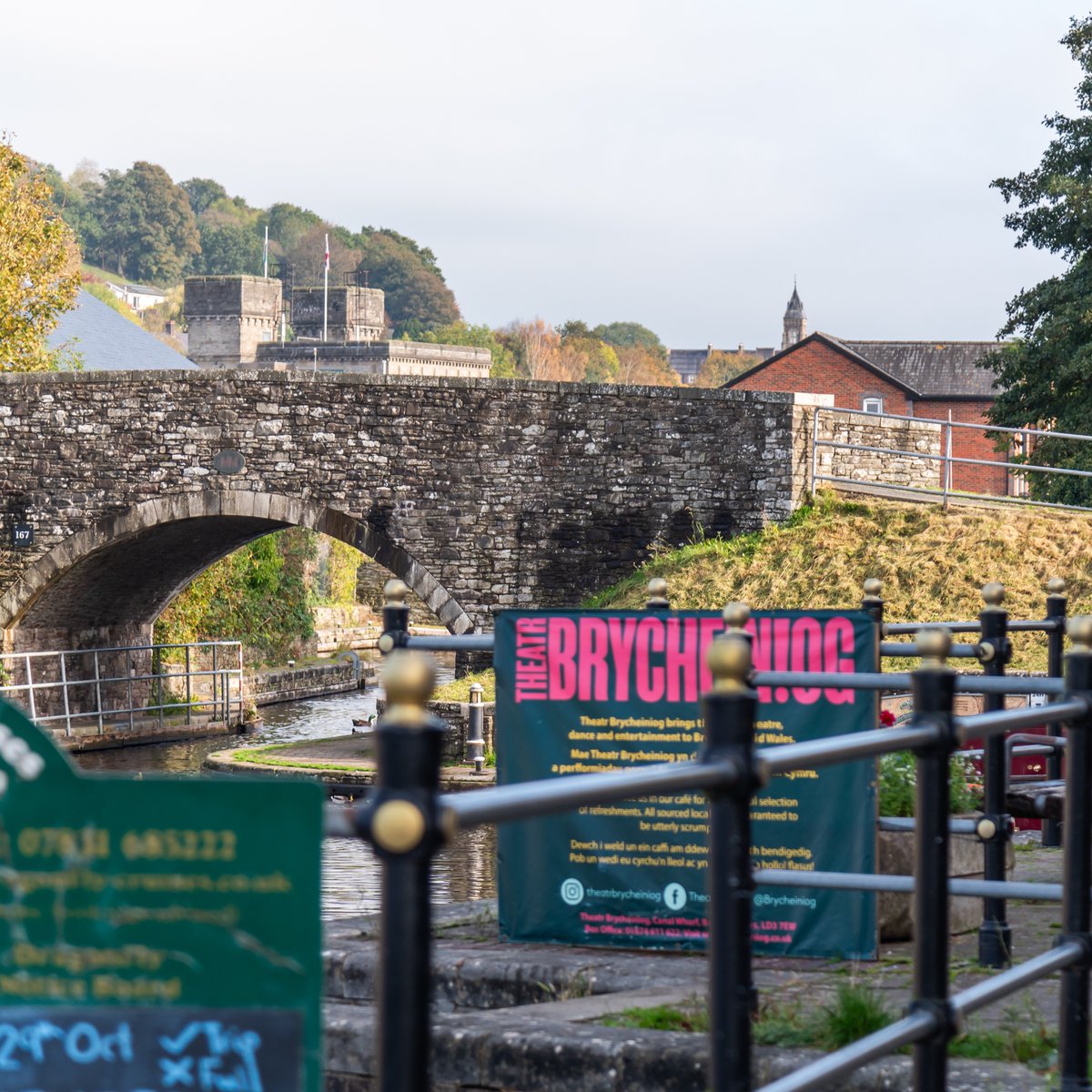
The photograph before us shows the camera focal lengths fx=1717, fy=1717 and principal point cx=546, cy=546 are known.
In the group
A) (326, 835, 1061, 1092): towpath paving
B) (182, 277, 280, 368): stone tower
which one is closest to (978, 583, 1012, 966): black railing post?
(326, 835, 1061, 1092): towpath paving

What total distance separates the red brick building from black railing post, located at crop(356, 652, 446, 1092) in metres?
52.8

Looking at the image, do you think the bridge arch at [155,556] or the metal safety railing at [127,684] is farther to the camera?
the metal safety railing at [127,684]

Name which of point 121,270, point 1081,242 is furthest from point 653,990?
point 121,270

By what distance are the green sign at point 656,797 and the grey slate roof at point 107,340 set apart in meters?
33.1

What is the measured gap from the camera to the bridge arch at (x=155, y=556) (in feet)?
69.6

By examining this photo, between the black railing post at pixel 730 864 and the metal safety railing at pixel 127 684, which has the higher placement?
the black railing post at pixel 730 864

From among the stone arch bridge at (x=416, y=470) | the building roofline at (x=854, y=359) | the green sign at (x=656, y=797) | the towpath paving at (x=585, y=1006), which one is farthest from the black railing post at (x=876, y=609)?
the building roofline at (x=854, y=359)

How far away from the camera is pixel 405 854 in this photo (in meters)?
2.13

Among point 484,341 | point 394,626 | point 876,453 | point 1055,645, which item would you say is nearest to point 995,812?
point 394,626

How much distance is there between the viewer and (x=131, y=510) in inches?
866

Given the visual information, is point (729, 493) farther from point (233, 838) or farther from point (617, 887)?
A: point (233, 838)

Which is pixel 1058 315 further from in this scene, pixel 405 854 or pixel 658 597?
pixel 405 854

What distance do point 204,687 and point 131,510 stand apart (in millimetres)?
6533

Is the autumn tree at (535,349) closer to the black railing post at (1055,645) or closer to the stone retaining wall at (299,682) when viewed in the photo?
the stone retaining wall at (299,682)
